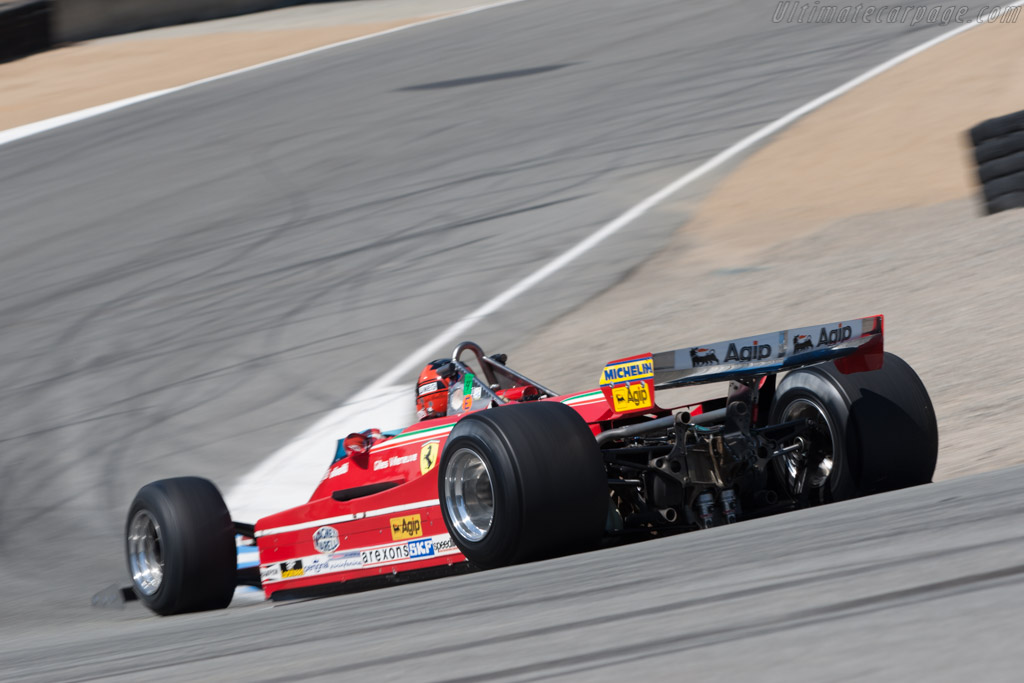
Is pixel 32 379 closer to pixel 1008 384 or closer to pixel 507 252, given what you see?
pixel 507 252

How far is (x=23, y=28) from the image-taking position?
27.0 m

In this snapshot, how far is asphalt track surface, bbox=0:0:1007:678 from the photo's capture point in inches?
315

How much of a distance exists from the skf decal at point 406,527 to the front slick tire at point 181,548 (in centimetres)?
118

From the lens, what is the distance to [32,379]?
37.0 ft

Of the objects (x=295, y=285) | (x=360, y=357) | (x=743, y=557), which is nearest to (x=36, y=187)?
(x=295, y=285)

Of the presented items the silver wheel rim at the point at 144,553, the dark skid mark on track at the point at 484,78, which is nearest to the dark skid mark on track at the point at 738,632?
the silver wheel rim at the point at 144,553

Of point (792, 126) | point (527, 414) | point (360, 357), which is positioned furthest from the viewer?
point (792, 126)

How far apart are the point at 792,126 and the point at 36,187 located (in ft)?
33.2

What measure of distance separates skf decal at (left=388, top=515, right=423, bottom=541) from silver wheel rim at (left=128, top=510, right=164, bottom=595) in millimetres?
1484

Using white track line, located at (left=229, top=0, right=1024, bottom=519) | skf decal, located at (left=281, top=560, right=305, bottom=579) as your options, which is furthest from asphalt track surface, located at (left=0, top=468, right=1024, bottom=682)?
white track line, located at (left=229, top=0, right=1024, bottom=519)

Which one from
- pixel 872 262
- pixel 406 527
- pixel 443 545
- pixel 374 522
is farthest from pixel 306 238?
pixel 443 545

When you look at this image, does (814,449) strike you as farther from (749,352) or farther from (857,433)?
(749,352)

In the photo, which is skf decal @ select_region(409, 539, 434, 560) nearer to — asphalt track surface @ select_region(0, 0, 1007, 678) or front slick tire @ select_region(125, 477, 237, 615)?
asphalt track surface @ select_region(0, 0, 1007, 678)

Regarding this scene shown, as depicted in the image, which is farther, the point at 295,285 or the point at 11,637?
the point at 295,285
